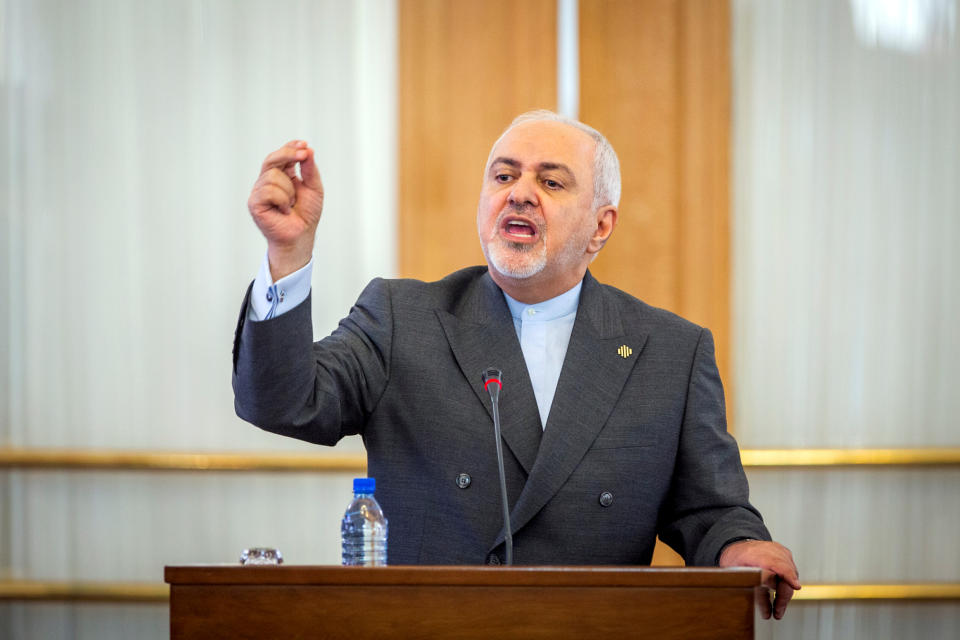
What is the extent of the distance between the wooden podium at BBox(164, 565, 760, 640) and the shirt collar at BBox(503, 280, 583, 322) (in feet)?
3.52

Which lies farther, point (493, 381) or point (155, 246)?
point (155, 246)

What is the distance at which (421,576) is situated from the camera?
1337 mm

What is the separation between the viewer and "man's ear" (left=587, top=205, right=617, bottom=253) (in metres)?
2.44

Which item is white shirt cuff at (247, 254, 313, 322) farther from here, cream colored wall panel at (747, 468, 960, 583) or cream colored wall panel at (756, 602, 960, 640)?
cream colored wall panel at (756, 602, 960, 640)

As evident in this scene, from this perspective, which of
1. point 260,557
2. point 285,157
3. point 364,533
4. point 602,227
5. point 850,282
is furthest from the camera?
point 850,282

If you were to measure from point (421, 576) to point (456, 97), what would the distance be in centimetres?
290

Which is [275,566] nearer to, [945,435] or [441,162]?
[441,162]

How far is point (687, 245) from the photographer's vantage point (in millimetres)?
3955

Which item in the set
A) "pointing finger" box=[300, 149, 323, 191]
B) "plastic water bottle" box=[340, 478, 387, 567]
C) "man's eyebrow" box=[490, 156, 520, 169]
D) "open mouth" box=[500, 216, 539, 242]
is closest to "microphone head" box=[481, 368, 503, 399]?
"plastic water bottle" box=[340, 478, 387, 567]

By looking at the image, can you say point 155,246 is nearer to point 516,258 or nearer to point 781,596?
point 516,258

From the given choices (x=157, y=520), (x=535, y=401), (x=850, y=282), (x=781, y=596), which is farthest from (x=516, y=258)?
(x=157, y=520)

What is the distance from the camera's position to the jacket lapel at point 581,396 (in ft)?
6.75

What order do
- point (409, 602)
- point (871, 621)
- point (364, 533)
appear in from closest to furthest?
point (409, 602), point (364, 533), point (871, 621)

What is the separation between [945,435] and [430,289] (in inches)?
97.0
